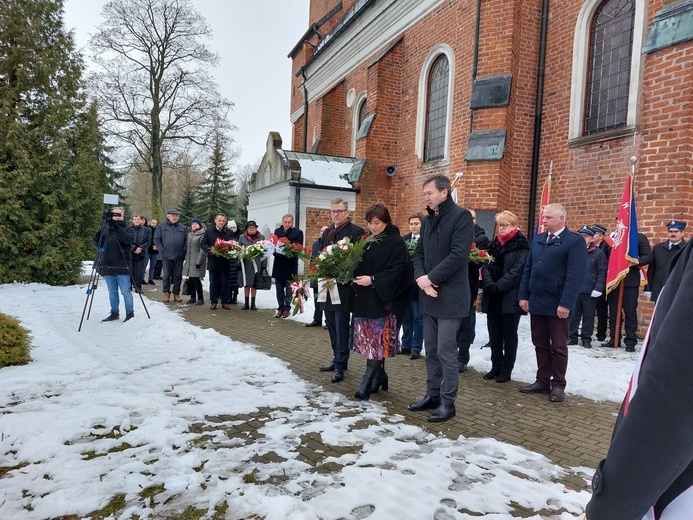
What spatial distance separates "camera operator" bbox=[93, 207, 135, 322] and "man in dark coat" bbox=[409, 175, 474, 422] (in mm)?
6215

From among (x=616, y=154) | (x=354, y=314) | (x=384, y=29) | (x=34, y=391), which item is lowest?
(x=34, y=391)

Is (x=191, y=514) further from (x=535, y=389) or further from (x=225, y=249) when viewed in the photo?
(x=225, y=249)

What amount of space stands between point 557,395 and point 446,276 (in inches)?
84.2

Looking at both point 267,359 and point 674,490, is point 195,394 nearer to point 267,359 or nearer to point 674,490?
point 267,359

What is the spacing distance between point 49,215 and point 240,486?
12.6 metres

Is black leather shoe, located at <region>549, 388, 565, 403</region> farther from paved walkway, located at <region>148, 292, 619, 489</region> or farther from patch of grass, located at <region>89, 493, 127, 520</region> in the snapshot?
patch of grass, located at <region>89, 493, 127, 520</region>

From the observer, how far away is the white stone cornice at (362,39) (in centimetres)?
1388

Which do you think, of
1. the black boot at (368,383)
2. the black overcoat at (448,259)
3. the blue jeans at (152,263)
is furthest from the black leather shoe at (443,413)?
the blue jeans at (152,263)

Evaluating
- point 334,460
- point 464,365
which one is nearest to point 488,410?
point 464,365

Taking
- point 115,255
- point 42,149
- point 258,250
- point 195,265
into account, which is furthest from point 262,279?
point 42,149

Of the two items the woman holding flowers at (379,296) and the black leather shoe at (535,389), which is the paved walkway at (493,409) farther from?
the woman holding flowers at (379,296)

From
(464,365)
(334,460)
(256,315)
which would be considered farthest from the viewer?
(256,315)

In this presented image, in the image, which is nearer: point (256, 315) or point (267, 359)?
point (267, 359)

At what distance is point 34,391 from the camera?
4645 millimetres
